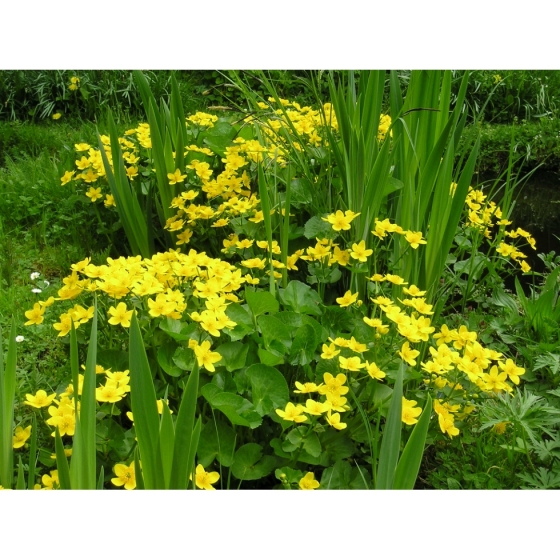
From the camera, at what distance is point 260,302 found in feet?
5.28

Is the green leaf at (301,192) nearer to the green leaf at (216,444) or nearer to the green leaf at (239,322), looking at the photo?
the green leaf at (239,322)

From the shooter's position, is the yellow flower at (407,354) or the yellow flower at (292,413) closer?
the yellow flower at (292,413)

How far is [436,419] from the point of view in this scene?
5.03ft

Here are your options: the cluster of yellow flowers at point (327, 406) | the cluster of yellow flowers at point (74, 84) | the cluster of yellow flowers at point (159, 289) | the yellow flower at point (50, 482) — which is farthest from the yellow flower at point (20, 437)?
the cluster of yellow flowers at point (74, 84)

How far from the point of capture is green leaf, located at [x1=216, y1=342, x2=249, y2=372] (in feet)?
4.95

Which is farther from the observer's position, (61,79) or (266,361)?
(61,79)

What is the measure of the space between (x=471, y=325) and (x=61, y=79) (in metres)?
3.81

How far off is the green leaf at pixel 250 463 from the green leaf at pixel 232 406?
0.22 feet

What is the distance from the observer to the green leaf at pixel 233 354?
151 cm

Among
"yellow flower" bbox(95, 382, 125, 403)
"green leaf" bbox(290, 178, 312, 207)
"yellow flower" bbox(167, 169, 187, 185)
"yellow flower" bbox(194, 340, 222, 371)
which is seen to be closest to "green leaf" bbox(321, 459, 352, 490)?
"yellow flower" bbox(194, 340, 222, 371)

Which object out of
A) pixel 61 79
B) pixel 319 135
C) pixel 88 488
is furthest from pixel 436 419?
pixel 61 79

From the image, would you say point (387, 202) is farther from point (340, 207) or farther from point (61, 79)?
point (61, 79)

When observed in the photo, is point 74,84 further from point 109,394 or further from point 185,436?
point 185,436

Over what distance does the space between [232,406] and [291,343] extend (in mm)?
277
